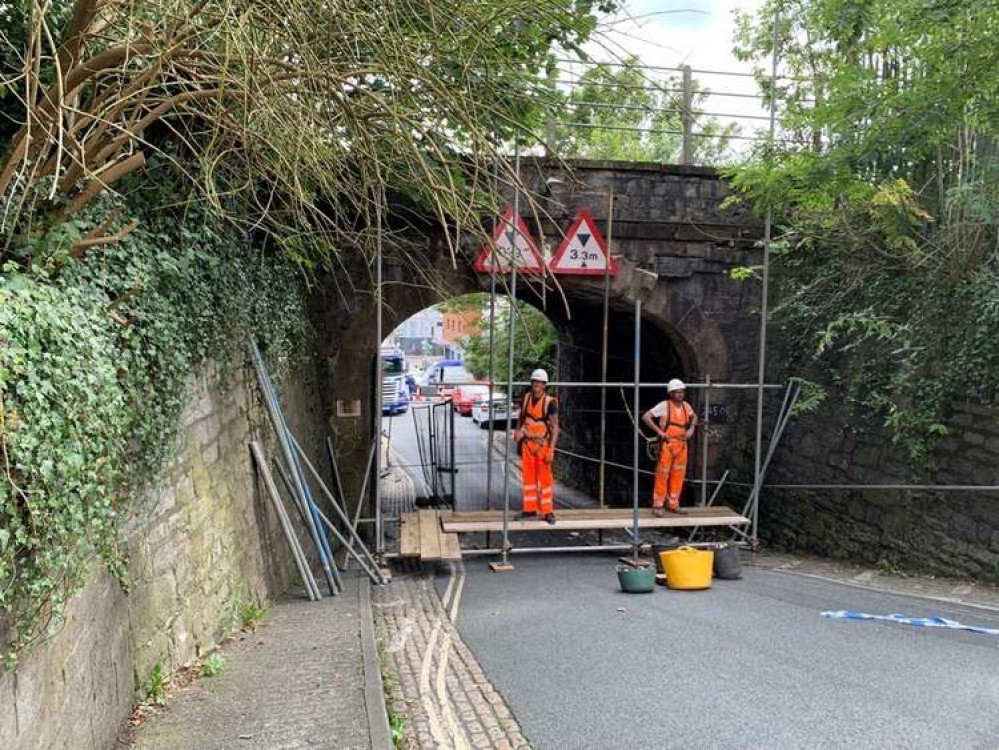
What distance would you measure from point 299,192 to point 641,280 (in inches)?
276

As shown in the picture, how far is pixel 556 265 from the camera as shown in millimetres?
8836

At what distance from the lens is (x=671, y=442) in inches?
346

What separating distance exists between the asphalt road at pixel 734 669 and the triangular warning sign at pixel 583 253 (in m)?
3.94

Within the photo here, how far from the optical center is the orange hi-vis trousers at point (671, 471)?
8844mm

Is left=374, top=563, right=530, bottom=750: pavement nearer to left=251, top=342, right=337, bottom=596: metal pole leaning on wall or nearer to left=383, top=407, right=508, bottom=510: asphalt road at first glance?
left=251, top=342, right=337, bottom=596: metal pole leaning on wall

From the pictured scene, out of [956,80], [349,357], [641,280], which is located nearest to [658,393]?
[641,280]

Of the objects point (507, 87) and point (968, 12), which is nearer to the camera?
point (507, 87)

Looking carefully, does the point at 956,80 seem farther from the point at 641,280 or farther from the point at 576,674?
the point at 576,674

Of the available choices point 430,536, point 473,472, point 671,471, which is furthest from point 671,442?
point 473,472

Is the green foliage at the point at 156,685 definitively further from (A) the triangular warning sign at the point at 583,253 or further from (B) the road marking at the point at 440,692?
(A) the triangular warning sign at the point at 583,253

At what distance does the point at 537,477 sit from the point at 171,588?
4856 millimetres

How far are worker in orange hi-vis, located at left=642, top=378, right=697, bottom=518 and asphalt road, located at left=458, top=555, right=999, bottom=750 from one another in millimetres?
2088

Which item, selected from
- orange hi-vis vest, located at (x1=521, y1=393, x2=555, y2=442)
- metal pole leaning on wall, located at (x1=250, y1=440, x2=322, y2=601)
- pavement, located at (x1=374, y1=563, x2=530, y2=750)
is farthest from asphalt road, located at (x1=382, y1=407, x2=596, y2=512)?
metal pole leaning on wall, located at (x1=250, y1=440, x2=322, y2=601)

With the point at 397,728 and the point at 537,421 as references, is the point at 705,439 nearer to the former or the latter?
the point at 537,421
